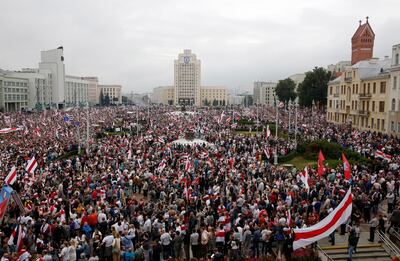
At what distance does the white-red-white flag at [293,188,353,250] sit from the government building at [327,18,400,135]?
108 ft

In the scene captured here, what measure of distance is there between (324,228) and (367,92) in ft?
137

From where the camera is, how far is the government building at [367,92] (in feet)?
132

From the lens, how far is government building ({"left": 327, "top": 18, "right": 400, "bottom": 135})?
132ft

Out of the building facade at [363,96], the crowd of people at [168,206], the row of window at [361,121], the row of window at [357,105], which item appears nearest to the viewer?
the crowd of people at [168,206]

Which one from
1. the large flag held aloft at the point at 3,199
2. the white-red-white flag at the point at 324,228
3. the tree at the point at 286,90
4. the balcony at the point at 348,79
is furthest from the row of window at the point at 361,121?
the tree at the point at 286,90

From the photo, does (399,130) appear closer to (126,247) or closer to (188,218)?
(188,218)

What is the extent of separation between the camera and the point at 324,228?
A: 10352mm

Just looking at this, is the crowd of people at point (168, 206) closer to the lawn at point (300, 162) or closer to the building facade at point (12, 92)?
the lawn at point (300, 162)

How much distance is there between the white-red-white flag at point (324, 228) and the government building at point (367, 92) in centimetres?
3278

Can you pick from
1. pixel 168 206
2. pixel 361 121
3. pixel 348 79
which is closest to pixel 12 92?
pixel 348 79

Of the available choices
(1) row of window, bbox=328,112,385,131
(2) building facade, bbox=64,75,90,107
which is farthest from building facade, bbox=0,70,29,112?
(1) row of window, bbox=328,112,385,131

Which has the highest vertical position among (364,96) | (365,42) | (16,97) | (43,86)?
(365,42)

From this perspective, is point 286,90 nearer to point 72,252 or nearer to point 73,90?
point 73,90

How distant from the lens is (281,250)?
38.2 ft
